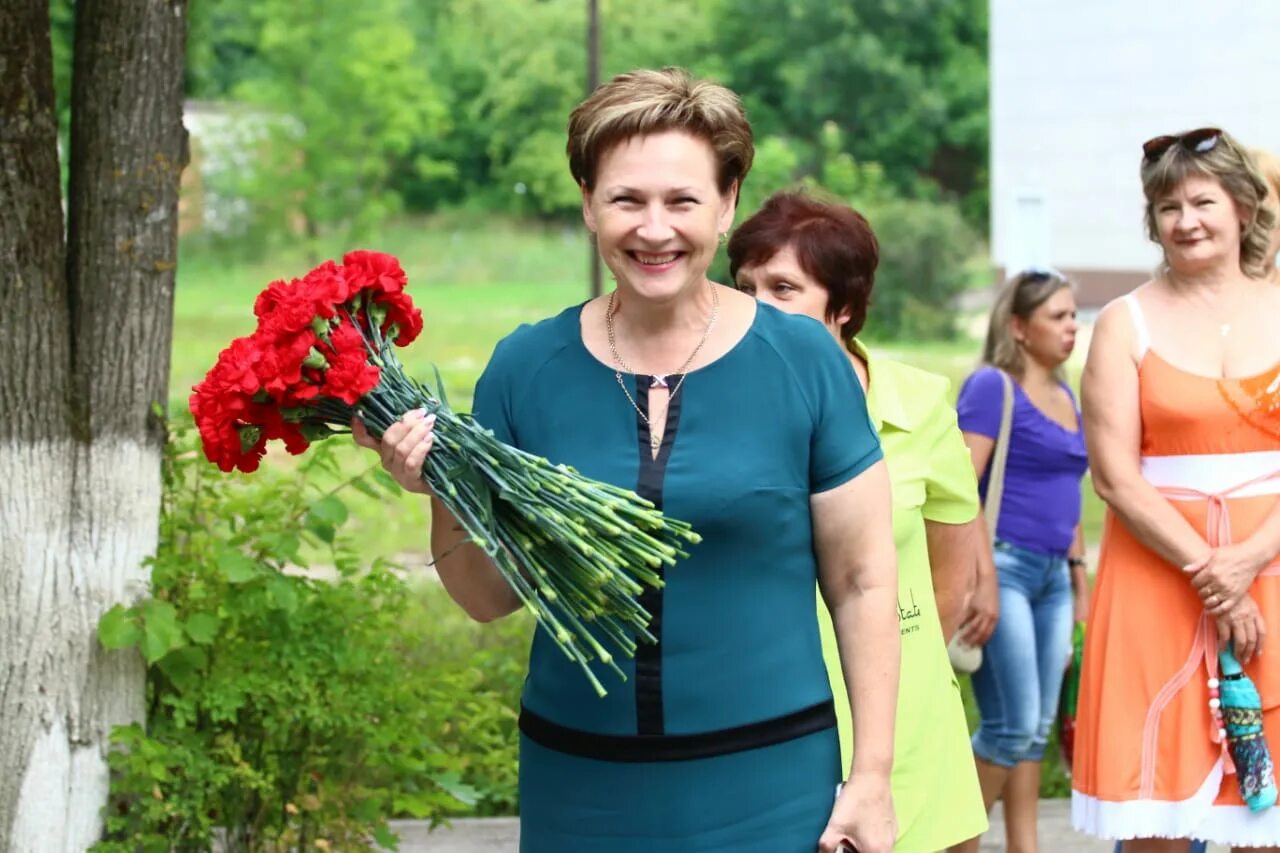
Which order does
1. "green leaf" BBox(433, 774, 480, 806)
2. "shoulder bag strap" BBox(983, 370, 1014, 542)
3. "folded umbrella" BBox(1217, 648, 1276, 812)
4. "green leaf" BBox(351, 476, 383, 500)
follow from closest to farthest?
"folded umbrella" BBox(1217, 648, 1276, 812), "green leaf" BBox(351, 476, 383, 500), "green leaf" BBox(433, 774, 480, 806), "shoulder bag strap" BBox(983, 370, 1014, 542)

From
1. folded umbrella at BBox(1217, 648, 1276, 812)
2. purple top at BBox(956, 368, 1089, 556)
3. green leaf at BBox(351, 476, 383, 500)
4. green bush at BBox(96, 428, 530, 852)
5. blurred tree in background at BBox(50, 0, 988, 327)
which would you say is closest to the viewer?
folded umbrella at BBox(1217, 648, 1276, 812)

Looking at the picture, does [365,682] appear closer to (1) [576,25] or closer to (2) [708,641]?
(2) [708,641]

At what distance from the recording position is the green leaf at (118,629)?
4.46 meters

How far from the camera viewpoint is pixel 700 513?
2604 mm

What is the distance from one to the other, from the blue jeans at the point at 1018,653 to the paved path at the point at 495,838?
659mm

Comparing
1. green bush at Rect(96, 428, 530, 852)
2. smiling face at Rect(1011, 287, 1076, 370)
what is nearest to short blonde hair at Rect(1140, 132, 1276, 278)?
smiling face at Rect(1011, 287, 1076, 370)

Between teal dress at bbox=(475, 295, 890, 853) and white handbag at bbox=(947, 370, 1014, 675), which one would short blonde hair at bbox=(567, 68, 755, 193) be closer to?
teal dress at bbox=(475, 295, 890, 853)

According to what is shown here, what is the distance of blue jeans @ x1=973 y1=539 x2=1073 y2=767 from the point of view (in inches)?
213

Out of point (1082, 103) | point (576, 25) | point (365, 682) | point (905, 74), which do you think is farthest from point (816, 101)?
point (365, 682)

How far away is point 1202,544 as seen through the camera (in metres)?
4.25

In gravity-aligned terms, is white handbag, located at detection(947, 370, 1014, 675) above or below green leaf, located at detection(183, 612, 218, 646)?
above

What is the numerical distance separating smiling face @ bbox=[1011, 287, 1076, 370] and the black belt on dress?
124 inches

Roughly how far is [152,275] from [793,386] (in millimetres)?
2478

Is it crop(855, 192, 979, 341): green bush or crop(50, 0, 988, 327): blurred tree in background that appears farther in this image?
crop(50, 0, 988, 327): blurred tree in background
